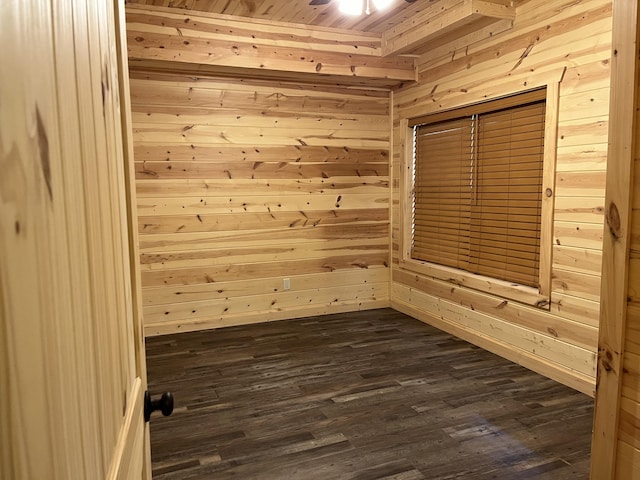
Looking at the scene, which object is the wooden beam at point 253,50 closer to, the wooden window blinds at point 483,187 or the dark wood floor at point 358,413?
the wooden window blinds at point 483,187

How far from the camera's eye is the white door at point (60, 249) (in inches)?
12.5

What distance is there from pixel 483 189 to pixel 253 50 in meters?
2.33

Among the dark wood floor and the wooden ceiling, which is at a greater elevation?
the wooden ceiling

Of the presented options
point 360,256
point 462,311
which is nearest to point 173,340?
point 360,256

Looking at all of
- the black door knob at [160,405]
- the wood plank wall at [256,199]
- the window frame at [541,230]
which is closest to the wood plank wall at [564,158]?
the window frame at [541,230]

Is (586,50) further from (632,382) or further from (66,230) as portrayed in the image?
(66,230)

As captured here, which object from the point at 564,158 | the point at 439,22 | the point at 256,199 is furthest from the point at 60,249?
the point at 256,199

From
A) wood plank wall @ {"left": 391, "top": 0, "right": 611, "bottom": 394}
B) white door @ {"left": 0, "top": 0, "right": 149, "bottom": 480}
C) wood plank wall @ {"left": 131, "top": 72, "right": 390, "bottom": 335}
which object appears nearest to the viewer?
white door @ {"left": 0, "top": 0, "right": 149, "bottom": 480}

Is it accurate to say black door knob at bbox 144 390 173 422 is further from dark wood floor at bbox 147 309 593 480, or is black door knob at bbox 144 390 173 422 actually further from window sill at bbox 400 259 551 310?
window sill at bbox 400 259 551 310

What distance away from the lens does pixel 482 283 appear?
161 inches

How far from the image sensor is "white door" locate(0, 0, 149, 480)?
0.32m

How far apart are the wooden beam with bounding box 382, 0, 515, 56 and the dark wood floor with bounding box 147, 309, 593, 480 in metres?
2.63

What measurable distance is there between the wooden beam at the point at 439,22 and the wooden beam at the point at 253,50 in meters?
0.24

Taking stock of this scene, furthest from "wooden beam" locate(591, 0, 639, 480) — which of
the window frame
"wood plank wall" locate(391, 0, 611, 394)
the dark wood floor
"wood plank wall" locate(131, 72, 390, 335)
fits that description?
"wood plank wall" locate(131, 72, 390, 335)
